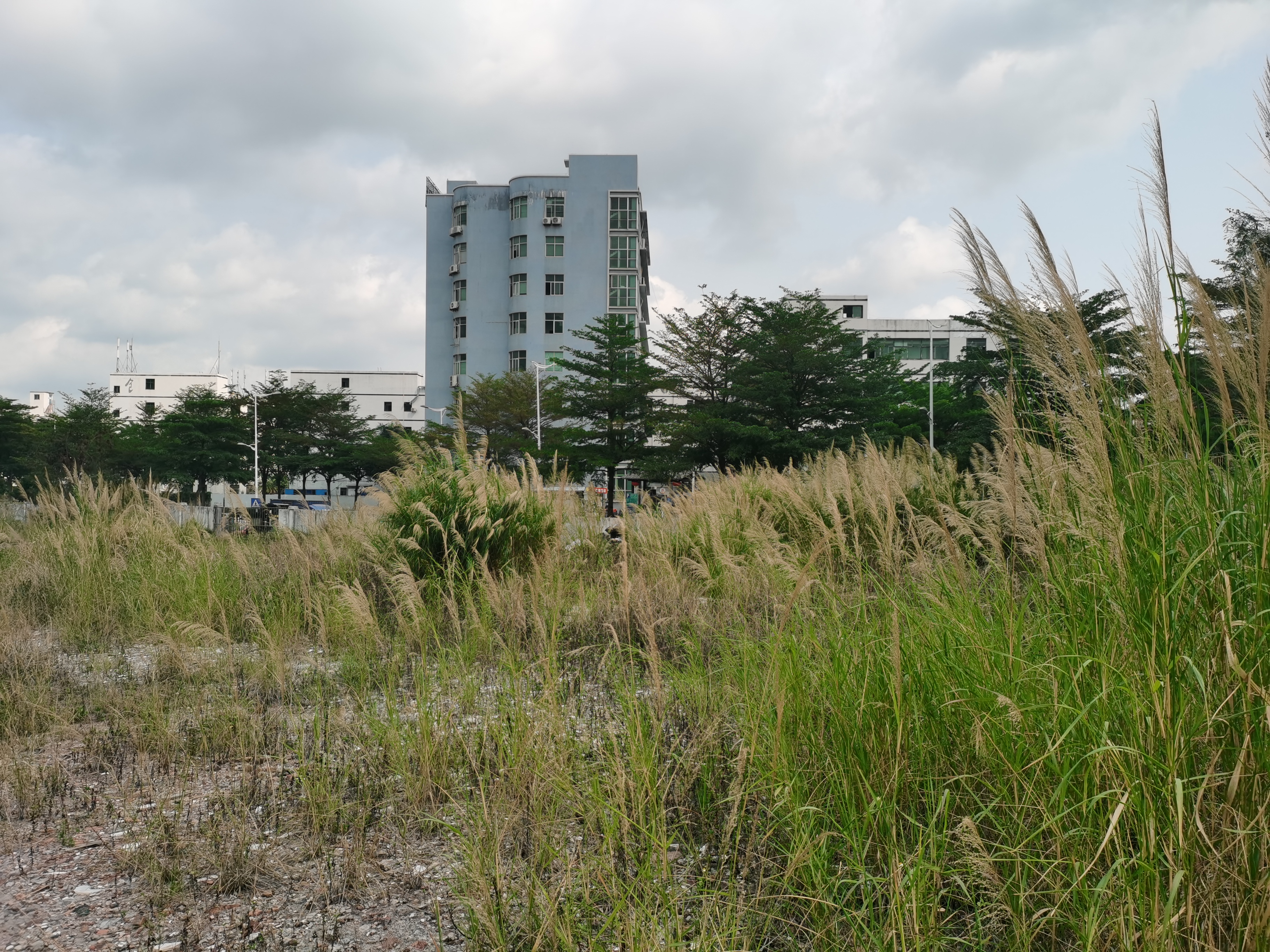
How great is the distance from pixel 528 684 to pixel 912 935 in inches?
97.9

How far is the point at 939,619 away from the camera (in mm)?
2699

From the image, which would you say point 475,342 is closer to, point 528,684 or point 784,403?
point 784,403

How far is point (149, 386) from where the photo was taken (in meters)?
83.0

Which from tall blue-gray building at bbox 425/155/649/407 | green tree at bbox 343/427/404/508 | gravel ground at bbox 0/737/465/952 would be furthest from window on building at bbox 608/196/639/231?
gravel ground at bbox 0/737/465/952

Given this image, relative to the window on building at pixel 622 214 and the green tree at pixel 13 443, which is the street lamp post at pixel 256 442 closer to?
the green tree at pixel 13 443

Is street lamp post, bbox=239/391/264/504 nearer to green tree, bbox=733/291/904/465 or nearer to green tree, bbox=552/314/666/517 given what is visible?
green tree, bbox=552/314/666/517

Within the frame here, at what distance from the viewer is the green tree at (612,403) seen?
30828 millimetres

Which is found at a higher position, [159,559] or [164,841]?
[159,559]

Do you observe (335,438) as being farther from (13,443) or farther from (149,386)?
(149,386)

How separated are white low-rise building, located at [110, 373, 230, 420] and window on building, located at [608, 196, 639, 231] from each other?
4459cm

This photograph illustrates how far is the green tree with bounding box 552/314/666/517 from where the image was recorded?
101ft

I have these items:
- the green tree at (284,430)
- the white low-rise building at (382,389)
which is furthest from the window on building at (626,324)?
the white low-rise building at (382,389)

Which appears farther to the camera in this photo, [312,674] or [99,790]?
[312,674]

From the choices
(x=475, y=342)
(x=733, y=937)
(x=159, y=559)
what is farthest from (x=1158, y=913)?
(x=475, y=342)
